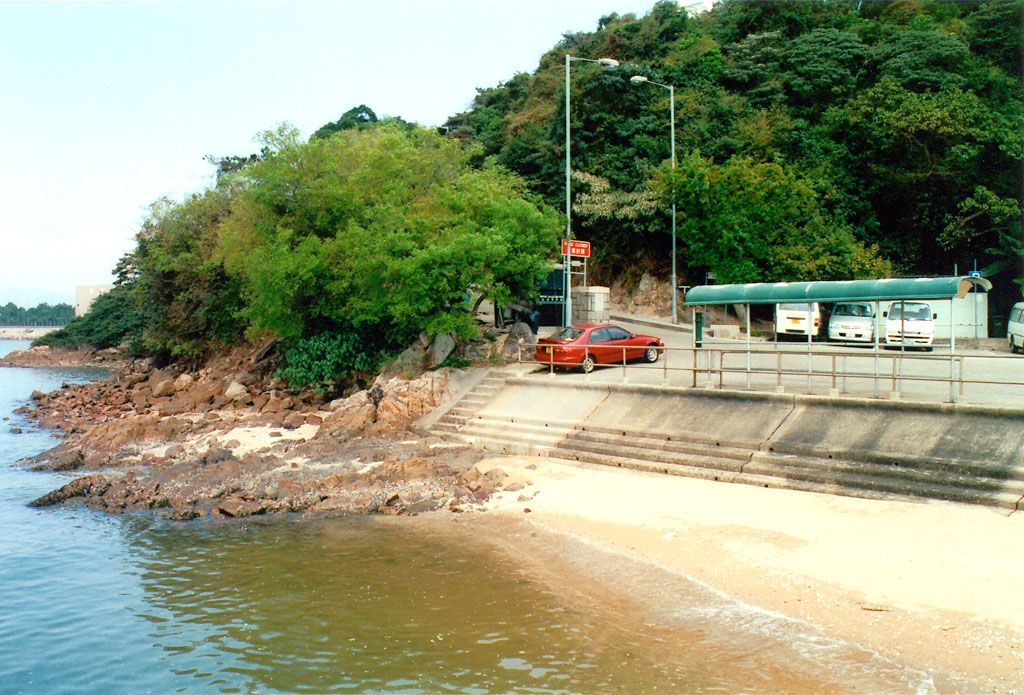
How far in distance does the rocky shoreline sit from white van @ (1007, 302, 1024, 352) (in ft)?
62.0

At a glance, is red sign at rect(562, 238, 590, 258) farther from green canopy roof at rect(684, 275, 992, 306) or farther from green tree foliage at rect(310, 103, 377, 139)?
green tree foliage at rect(310, 103, 377, 139)

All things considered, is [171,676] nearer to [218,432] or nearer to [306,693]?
[306,693]

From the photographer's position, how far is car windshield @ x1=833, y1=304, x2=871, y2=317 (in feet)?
84.8

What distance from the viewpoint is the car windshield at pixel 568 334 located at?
73.1 ft

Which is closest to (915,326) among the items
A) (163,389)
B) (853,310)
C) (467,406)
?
(853,310)

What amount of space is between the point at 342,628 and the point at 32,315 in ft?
630

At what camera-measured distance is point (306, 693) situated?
7.65 meters

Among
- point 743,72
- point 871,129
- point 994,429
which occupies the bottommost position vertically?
point 994,429

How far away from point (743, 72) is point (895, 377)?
31134 mm

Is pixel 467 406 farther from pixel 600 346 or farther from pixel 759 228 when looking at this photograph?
pixel 759 228

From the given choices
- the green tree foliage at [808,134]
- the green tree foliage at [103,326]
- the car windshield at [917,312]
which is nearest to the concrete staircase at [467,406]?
the car windshield at [917,312]

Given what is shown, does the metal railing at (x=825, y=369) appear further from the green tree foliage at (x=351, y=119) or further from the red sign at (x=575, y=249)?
the green tree foliage at (x=351, y=119)

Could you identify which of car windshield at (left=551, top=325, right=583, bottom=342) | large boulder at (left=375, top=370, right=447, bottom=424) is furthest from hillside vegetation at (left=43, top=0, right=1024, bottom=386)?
car windshield at (left=551, top=325, right=583, bottom=342)

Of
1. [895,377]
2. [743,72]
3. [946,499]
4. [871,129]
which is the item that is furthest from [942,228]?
[946,499]
